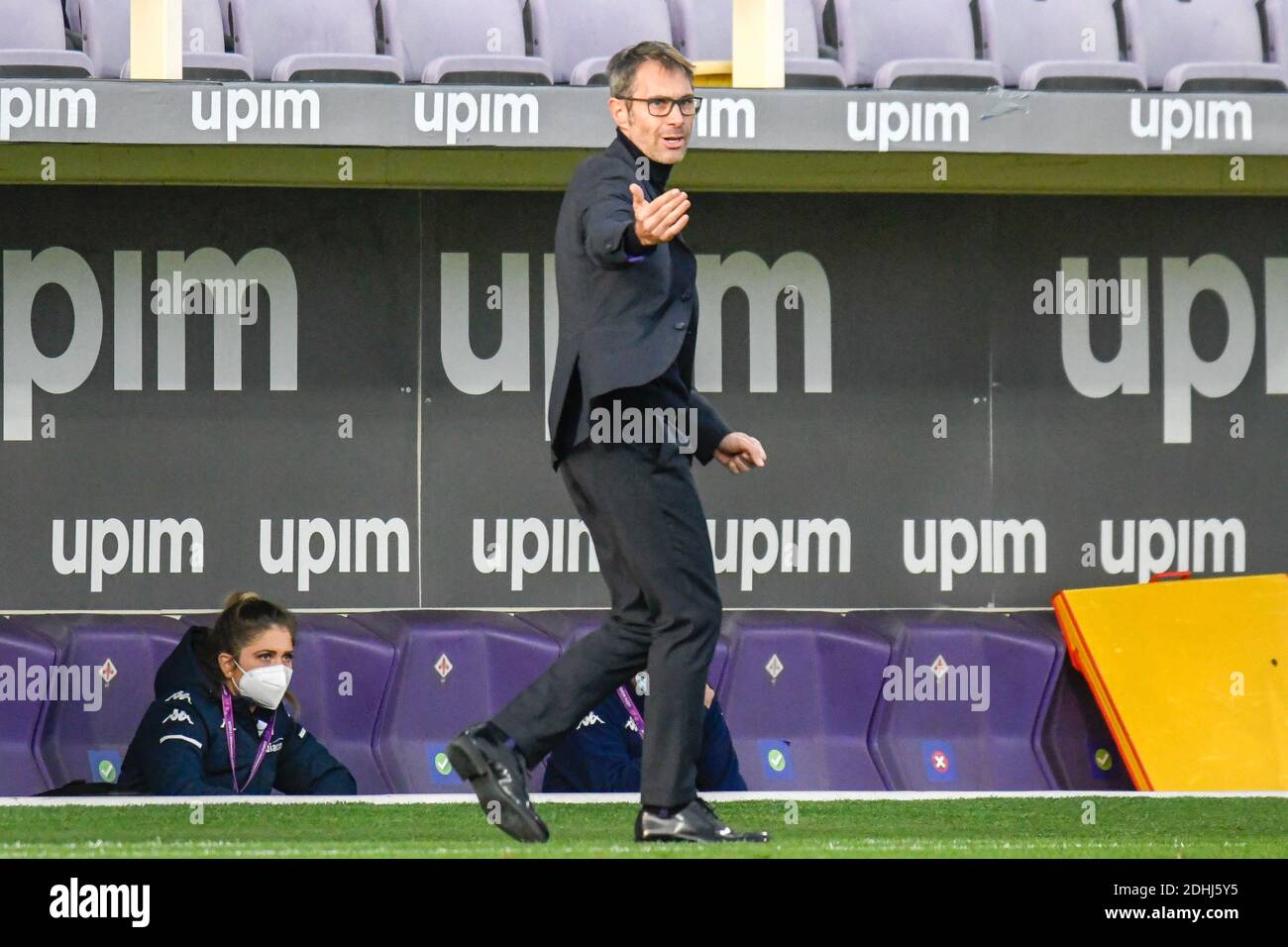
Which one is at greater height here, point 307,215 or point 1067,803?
point 307,215

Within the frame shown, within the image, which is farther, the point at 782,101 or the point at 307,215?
the point at 307,215

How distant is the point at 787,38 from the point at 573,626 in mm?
2386

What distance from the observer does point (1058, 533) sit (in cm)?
793

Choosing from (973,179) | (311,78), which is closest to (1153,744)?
(973,179)

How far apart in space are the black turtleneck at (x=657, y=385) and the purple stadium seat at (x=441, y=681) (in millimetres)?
3054

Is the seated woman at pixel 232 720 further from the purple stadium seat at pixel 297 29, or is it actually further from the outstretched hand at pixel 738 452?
the purple stadium seat at pixel 297 29

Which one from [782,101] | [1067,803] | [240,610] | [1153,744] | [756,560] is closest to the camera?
[1067,803]

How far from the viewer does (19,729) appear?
723 cm

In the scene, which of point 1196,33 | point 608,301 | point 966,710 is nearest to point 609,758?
point 966,710

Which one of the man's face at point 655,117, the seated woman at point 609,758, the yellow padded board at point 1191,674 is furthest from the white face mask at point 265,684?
the yellow padded board at point 1191,674

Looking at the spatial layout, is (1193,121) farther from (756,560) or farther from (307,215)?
(307,215)

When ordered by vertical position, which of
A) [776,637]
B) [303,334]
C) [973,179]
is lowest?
[776,637]

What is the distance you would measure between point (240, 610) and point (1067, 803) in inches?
101

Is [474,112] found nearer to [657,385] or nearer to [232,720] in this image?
[232,720]
